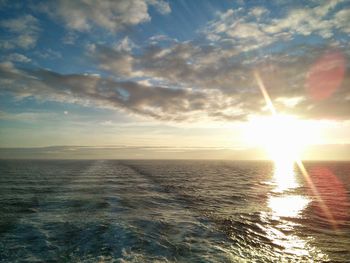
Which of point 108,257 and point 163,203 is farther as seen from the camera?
point 163,203

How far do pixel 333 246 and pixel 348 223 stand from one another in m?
7.88

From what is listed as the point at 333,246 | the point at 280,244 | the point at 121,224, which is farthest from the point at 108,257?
the point at 333,246

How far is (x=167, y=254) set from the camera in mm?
14117

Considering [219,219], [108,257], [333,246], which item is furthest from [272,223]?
[108,257]

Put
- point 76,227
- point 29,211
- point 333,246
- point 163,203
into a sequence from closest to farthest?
1. point 333,246
2. point 76,227
3. point 29,211
4. point 163,203

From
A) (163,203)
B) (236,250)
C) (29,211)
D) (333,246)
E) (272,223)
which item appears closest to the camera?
(236,250)

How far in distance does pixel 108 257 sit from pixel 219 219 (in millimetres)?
11297

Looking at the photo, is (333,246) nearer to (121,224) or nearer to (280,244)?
(280,244)

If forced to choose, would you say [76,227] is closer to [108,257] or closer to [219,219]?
[108,257]

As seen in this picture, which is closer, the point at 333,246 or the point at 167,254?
the point at 167,254

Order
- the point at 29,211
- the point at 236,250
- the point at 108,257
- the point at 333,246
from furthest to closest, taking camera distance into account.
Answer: the point at 29,211 < the point at 333,246 < the point at 236,250 < the point at 108,257

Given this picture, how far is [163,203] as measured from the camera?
2997cm

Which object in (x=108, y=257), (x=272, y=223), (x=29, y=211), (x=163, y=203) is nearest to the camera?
(x=108, y=257)

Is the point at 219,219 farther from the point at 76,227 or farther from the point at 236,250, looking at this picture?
the point at 76,227
